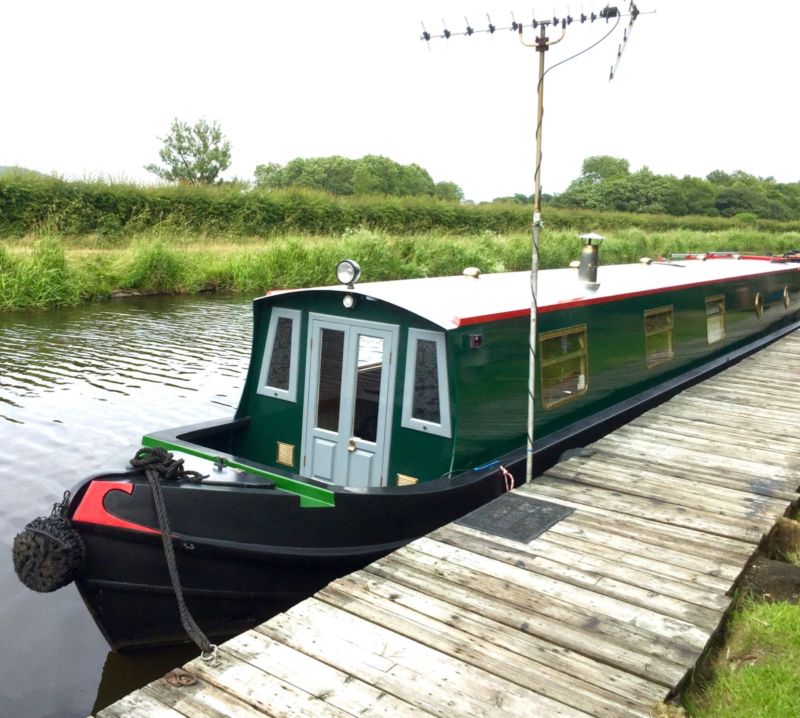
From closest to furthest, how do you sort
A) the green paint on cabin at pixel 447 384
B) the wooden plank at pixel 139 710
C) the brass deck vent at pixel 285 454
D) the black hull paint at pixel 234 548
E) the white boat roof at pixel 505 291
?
1. the wooden plank at pixel 139 710
2. the black hull paint at pixel 234 548
3. the green paint on cabin at pixel 447 384
4. the white boat roof at pixel 505 291
5. the brass deck vent at pixel 285 454

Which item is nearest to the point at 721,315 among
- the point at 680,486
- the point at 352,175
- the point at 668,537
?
the point at 680,486

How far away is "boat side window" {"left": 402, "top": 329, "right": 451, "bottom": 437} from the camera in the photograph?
5109 millimetres

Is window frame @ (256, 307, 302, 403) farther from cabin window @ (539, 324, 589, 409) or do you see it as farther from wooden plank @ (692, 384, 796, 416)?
wooden plank @ (692, 384, 796, 416)

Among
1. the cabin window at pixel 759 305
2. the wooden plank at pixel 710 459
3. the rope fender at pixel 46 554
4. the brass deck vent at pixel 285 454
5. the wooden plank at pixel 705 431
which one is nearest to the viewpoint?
the rope fender at pixel 46 554

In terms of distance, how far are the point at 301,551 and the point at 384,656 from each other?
5.00ft

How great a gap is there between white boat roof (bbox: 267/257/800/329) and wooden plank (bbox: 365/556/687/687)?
1.68 m

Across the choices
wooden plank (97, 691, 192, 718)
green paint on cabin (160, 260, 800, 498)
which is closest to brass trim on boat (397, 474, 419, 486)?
green paint on cabin (160, 260, 800, 498)

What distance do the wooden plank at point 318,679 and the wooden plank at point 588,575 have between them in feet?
4.45

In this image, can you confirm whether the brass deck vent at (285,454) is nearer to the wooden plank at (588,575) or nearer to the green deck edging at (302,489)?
the green deck edging at (302,489)

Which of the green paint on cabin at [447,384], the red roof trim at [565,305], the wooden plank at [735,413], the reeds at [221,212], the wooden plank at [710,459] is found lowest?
the wooden plank at [710,459]

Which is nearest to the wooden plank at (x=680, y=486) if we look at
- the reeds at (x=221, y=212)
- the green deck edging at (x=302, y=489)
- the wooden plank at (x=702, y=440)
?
the wooden plank at (x=702, y=440)

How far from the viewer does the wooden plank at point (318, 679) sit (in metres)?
2.89

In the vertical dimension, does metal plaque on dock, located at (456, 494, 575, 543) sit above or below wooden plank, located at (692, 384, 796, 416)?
below

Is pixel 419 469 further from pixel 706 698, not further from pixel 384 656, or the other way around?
pixel 706 698
